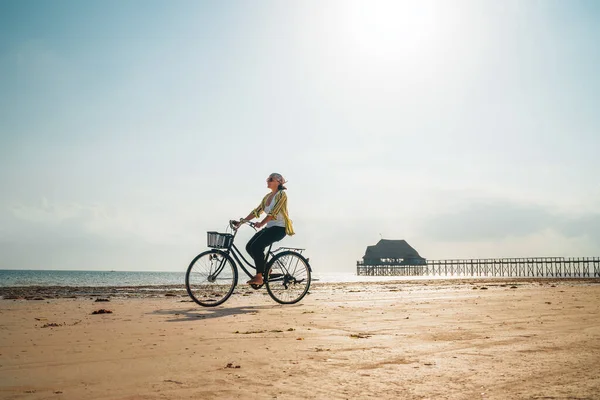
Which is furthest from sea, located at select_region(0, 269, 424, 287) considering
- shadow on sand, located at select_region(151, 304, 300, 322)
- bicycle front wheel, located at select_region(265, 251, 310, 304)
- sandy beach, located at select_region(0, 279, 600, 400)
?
sandy beach, located at select_region(0, 279, 600, 400)

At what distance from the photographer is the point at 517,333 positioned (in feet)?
14.2

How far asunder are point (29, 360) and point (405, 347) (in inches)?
115

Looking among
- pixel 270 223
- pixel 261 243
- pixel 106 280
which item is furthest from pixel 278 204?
pixel 106 280

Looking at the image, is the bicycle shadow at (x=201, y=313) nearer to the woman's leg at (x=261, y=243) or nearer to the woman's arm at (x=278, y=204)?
the woman's leg at (x=261, y=243)

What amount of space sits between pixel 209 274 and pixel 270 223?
1464 mm

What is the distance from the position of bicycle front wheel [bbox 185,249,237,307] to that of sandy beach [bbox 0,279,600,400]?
229 centimetres

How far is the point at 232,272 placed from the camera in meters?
8.59

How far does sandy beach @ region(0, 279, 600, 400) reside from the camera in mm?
2516

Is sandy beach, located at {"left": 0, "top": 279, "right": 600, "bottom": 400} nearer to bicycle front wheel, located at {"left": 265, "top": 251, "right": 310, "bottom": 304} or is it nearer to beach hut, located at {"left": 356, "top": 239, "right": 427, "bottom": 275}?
bicycle front wheel, located at {"left": 265, "top": 251, "right": 310, "bottom": 304}

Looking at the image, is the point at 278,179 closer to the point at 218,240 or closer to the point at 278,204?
the point at 278,204

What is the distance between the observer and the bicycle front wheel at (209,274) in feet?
27.1

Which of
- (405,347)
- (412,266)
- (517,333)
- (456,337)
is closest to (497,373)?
(405,347)

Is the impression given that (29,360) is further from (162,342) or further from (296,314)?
(296,314)

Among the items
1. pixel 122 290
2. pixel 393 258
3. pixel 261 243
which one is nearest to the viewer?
pixel 261 243
